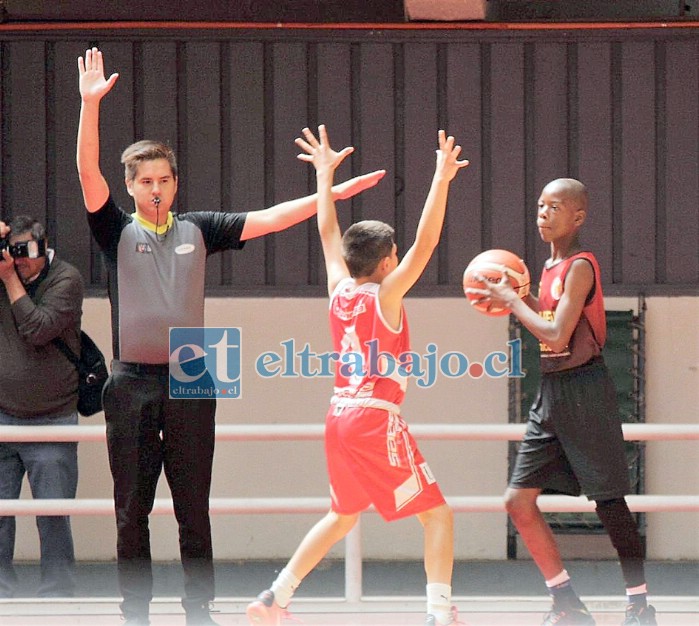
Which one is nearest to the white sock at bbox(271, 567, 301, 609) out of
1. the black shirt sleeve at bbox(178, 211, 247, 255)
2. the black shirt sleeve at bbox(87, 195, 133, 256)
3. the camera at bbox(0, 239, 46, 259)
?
the black shirt sleeve at bbox(178, 211, 247, 255)

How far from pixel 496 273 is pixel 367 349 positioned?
2.37ft

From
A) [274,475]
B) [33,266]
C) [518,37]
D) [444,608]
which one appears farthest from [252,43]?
[444,608]

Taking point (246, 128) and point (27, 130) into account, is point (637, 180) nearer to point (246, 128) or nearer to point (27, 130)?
point (246, 128)

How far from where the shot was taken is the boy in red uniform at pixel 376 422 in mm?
5043

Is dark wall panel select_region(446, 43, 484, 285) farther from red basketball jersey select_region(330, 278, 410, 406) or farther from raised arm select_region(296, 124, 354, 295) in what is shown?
red basketball jersey select_region(330, 278, 410, 406)

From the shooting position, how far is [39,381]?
6.68 m

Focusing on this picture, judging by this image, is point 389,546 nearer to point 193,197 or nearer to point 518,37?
point 193,197

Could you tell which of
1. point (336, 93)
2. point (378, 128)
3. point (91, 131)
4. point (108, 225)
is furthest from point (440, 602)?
point (336, 93)

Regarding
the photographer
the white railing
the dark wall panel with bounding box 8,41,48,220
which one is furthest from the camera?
the dark wall panel with bounding box 8,41,48,220

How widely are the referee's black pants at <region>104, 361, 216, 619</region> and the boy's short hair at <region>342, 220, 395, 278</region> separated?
87 cm

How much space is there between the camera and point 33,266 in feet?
22.5

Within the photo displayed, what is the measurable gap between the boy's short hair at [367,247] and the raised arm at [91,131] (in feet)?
3.52

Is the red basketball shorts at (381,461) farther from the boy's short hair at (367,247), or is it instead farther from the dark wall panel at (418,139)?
the dark wall panel at (418,139)

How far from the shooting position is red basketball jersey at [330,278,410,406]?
5082 millimetres
